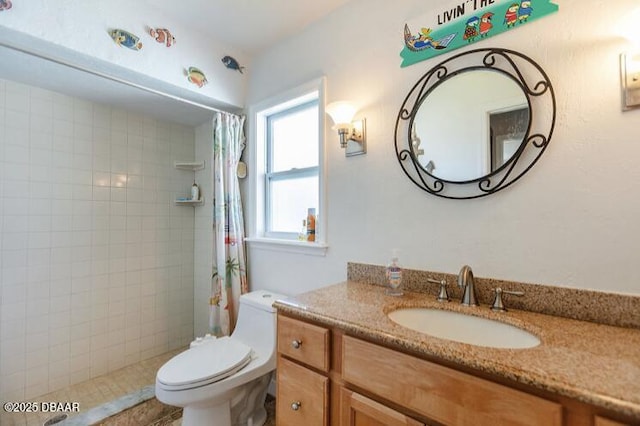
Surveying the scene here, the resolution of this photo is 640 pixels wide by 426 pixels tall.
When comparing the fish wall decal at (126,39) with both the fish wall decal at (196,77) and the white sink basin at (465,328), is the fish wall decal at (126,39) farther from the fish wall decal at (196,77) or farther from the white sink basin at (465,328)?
the white sink basin at (465,328)

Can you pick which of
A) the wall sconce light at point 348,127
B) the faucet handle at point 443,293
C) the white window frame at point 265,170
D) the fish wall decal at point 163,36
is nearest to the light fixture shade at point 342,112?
the wall sconce light at point 348,127

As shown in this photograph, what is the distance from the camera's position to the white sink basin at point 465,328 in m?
0.95

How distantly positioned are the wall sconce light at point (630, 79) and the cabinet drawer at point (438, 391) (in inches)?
37.7

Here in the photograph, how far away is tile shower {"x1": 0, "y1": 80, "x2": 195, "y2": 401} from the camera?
6.32 ft

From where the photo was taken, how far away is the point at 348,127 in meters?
1.53

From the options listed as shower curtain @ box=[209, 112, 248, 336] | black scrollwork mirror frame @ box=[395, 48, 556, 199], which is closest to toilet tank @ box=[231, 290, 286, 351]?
shower curtain @ box=[209, 112, 248, 336]

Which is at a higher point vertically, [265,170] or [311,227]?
[265,170]

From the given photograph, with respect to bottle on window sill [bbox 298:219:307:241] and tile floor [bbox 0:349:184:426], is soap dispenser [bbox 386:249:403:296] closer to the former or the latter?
bottle on window sill [bbox 298:219:307:241]

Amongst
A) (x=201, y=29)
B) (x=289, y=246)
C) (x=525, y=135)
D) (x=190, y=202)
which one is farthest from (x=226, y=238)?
(x=525, y=135)

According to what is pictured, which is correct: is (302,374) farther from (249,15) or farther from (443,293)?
(249,15)

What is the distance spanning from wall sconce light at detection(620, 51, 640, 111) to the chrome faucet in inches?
28.8

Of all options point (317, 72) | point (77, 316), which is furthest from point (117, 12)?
point (77, 316)

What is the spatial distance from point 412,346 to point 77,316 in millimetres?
2557

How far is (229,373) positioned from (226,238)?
3.06ft
